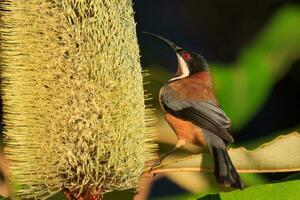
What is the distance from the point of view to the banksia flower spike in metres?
1.68

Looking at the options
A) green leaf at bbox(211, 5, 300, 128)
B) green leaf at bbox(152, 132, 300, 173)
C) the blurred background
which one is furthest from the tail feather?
green leaf at bbox(211, 5, 300, 128)

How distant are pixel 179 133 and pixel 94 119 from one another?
0.43 meters

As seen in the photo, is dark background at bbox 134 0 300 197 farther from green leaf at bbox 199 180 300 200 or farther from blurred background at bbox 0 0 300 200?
green leaf at bbox 199 180 300 200

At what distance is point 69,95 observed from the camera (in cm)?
170

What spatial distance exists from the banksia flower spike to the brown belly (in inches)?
15.9

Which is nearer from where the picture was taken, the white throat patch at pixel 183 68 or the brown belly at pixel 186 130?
the brown belly at pixel 186 130

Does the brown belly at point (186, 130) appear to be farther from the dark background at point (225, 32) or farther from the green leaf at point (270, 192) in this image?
the dark background at point (225, 32)

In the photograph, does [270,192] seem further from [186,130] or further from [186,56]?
[186,56]

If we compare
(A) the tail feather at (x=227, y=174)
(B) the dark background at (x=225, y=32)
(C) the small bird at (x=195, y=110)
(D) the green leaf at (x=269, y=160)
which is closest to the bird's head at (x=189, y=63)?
(C) the small bird at (x=195, y=110)

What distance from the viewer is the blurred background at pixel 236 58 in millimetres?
2150

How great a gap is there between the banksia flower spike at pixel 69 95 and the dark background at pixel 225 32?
182 centimetres

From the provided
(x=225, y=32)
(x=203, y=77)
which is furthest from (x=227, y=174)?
(x=225, y=32)

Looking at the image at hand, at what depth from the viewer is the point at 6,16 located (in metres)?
1.68

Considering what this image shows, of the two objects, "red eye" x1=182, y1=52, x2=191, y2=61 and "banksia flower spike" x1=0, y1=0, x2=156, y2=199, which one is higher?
"banksia flower spike" x1=0, y1=0, x2=156, y2=199
